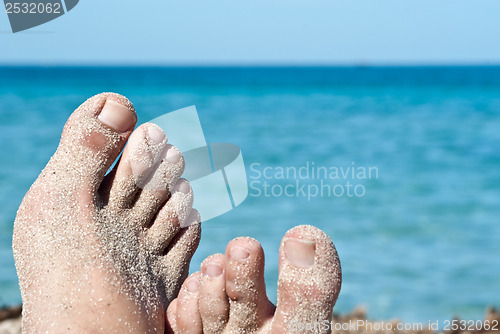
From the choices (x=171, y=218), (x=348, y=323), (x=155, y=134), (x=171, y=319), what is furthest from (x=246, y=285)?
(x=348, y=323)

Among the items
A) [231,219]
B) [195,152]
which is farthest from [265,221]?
[195,152]

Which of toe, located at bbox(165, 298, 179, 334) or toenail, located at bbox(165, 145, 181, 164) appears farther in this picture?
toenail, located at bbox(165, 145, 181, 164)

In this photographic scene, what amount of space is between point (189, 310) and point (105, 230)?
30 cm

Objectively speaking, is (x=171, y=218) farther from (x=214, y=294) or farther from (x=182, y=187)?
(x=214, y=294)

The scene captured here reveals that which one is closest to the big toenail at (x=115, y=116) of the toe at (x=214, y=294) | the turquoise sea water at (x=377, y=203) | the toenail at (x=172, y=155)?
the toenail at (x=172, y=155)

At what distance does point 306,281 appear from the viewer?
1247 mm

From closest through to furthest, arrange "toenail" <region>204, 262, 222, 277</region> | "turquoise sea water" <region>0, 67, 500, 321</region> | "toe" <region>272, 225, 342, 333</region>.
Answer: "toe" <region>272, 225, 342, 333</region> → "toenail" <region>204, 262, 222, 277</region> → "turquoise sea water" <region>0, 67, 500, 321</region>

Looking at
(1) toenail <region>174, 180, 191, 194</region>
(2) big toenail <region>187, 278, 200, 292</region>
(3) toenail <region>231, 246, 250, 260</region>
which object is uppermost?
(3) toenail <region>231, 246, 250, 260</region>

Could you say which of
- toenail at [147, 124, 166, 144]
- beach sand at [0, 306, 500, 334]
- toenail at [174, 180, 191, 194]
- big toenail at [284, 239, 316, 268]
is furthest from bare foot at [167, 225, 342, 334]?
beach sand at [0, 306, 500, 334]

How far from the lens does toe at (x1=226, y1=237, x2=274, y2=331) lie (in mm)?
1300

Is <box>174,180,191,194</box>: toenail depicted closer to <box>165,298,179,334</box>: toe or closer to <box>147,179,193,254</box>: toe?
<box>147,179,193,254</box>: toe

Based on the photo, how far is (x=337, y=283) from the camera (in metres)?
1.26

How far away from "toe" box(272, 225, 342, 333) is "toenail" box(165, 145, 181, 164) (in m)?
0.46

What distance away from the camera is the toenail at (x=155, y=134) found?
1.55m
